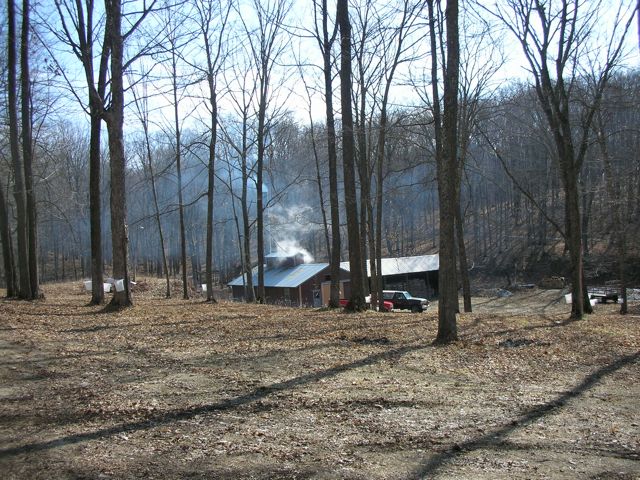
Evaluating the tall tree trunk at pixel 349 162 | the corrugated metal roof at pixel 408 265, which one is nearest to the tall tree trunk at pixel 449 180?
the tall tree trunk at pixel 349 162

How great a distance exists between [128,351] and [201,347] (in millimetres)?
Result: 1046

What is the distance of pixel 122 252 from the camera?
1225cm

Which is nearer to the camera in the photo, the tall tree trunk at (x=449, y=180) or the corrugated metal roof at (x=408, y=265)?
the tall tree trunk at (x=449, y=180)

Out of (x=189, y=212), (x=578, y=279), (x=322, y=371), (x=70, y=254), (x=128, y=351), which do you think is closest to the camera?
(x=322, y=371)

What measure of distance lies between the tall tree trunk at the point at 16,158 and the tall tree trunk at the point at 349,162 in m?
9.32

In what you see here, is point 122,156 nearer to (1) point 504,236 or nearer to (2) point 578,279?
(2) point 578,279

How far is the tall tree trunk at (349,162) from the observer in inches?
531

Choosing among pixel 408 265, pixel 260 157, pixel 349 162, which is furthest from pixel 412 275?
pixel 349 162

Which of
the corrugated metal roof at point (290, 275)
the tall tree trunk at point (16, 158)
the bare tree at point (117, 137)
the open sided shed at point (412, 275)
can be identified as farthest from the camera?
the open sided shed at point (412, 275)

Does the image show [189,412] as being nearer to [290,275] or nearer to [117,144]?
[117,144]

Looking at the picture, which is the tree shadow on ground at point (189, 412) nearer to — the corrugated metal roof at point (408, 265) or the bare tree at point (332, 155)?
the bare tree at point (332, 155)

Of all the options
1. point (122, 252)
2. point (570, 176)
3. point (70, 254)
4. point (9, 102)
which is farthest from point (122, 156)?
point (70, 254)

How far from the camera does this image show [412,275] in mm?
40969

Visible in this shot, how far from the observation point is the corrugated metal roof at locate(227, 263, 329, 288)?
113 feet
